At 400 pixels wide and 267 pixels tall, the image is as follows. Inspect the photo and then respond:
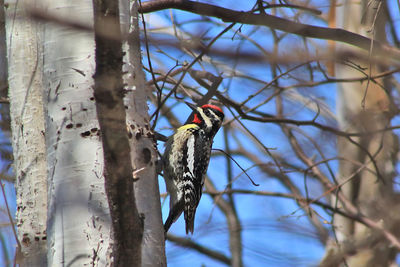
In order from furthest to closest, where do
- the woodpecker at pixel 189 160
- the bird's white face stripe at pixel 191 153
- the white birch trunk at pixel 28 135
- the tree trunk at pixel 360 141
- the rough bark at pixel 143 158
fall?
1. the bird's white face stripe at pixel 191 153
2. the woodpecker at pixel 189 160
3. the tree trunk at pixel 360 141
4. the white birch trunk at pixel 28 135
5. the rough bark at pixel 143 158

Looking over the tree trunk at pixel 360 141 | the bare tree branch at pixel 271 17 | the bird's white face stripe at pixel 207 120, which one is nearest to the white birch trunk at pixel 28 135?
the bare tree branch at pixel 271 17

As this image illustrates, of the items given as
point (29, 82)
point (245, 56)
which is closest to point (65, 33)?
point (29, 82)

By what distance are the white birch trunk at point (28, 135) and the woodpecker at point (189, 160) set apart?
5.56ft

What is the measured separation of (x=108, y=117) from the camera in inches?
61.9

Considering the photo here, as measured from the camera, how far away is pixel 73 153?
2.47 metres

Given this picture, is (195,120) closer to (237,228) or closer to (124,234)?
(124,234)

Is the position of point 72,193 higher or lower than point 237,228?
higher

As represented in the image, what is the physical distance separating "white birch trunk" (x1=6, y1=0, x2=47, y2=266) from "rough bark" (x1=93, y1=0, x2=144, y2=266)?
101 cm

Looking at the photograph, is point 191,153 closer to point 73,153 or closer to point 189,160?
point 189,160

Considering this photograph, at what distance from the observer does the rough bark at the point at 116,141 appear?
144 cm

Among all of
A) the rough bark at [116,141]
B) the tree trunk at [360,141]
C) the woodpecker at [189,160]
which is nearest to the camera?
the rough bark at [116,141]

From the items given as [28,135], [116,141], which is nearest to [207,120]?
[28,135]

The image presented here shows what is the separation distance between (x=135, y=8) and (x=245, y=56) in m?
2.40

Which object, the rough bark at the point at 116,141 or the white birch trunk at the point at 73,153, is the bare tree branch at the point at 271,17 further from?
the rough bark at the point at 116,141
